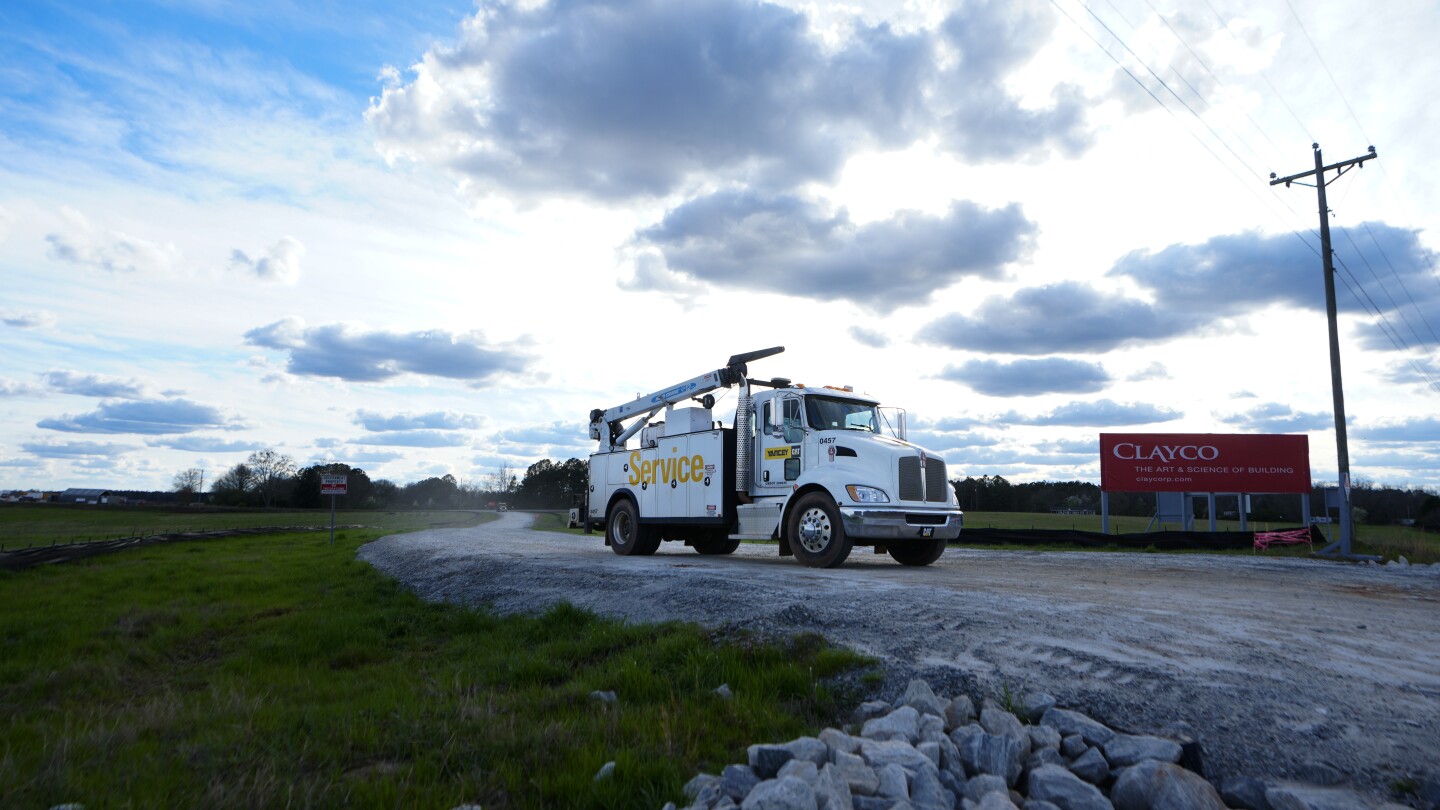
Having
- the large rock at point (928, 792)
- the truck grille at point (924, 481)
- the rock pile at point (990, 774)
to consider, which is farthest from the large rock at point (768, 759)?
the truck grille at point (924, 481)

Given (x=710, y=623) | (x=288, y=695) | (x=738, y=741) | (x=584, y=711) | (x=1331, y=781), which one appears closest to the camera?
(x=1331, y=781)

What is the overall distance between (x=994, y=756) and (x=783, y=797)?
1.36 meters

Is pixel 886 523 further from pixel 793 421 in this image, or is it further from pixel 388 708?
pixel 388 708

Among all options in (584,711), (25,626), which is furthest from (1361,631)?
(25,626)

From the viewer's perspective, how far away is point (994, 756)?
421cm

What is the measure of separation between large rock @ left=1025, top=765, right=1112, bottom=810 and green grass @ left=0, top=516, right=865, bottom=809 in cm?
148

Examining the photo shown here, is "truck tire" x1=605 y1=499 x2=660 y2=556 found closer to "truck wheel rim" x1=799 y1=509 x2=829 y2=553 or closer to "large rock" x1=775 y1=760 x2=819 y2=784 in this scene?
"truck wheel rim" x1=799 y1=509 x2=829 y2=553

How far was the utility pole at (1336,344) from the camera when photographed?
20.5m

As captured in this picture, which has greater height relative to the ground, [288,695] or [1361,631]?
[1361,631]

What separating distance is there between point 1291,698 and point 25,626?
1407 cm

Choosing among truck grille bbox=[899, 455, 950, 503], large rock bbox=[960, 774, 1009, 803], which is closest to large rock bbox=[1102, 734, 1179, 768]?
large rock bbox=[960, 774, 1009, 803]

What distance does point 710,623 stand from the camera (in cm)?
768

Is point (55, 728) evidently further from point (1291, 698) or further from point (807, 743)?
point (1291, 698)

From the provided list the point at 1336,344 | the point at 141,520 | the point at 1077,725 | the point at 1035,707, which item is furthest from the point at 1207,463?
the point at 141,520
